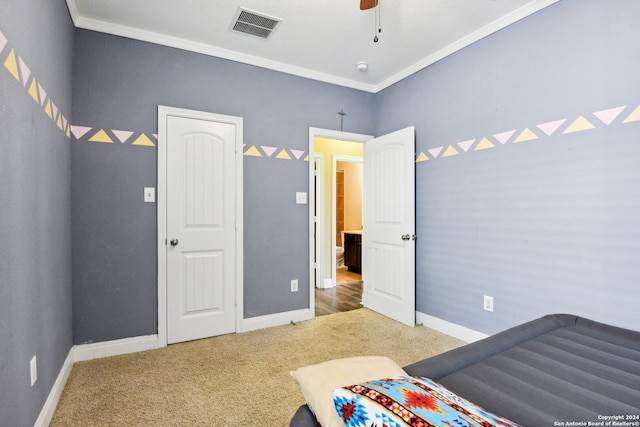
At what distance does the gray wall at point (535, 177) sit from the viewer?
1.94 m

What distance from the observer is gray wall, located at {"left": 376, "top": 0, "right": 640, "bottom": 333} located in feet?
6.37

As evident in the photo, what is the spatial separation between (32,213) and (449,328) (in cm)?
317

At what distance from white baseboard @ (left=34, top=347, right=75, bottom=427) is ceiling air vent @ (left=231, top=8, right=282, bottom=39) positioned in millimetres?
2800

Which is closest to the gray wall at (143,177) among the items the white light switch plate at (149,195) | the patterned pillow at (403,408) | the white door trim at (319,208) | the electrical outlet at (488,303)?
the white light switch plate at (149,195)

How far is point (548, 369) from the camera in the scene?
1114mm

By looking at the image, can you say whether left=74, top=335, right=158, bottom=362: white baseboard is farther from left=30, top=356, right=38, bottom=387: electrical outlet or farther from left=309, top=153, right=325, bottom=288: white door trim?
left=309, top=153, right=325, bottom=288: white door trim

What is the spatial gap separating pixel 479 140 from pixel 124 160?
3.00 metres

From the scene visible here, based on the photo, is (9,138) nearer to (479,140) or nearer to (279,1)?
(279,1)

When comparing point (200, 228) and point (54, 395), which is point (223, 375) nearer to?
point (54, 395)

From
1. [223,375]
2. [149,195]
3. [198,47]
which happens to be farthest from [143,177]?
[223,375]

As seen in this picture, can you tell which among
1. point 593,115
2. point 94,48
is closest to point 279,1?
point 94,48

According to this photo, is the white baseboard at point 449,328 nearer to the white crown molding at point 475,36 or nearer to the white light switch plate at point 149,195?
the white crown molding at point 475,36

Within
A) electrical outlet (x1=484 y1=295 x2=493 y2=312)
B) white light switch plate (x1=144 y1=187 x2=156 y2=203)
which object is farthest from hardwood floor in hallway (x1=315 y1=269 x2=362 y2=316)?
white light switch plate (x1=144 y1=187 x2=156 y2=203)

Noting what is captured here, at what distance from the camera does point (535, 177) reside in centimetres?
235
